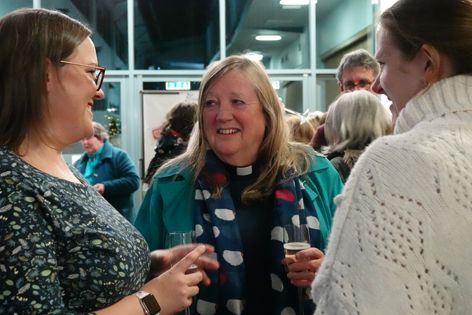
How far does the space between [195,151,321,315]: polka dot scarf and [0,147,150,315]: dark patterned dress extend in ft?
1.33

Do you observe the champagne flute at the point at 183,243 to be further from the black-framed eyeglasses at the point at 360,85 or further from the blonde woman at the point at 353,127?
the black-framed eyeglasses at the point at 360,85

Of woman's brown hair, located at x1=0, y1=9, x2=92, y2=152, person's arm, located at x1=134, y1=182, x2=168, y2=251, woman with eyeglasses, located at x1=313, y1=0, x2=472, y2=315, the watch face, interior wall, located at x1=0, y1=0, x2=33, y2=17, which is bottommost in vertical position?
the watch face

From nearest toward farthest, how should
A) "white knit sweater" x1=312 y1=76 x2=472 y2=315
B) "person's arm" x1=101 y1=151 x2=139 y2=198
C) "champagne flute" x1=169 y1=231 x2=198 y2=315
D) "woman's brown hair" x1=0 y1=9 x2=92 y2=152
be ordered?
"white knit sweater" x1=312 y1=76 x2=472 y2=315, "woman's brown hair" x1=0 y1=9 x2=92 y2=152, "champagne flute" x1=169 y1=231 x2=198 y2=315, "person's arm" x1=101 y1=151 x2=139 y2=198

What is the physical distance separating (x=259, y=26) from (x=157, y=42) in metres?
1.70

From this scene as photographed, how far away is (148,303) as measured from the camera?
4.54 feet

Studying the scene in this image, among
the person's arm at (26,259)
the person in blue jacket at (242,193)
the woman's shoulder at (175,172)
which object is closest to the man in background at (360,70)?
the person in blue jacket at (242,193)

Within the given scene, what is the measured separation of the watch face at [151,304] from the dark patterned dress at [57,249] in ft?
0.17

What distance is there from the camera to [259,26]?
296 inches

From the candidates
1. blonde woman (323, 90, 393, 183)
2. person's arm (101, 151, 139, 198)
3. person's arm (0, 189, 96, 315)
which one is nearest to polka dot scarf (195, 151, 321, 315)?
person's arm (0, 189, 96, 315)

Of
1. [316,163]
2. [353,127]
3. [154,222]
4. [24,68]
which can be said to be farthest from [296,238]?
[353,127]

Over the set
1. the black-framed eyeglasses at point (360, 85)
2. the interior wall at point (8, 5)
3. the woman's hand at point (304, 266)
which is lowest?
the woman's hand at point (304, 266)

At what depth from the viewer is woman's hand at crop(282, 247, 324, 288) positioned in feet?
5.14

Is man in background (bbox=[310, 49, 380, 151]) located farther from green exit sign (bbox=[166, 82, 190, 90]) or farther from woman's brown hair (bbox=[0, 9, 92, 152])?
green exit sign (bbox=[166, 82, 190, 90])

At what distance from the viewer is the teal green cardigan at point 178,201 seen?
1.95 m
